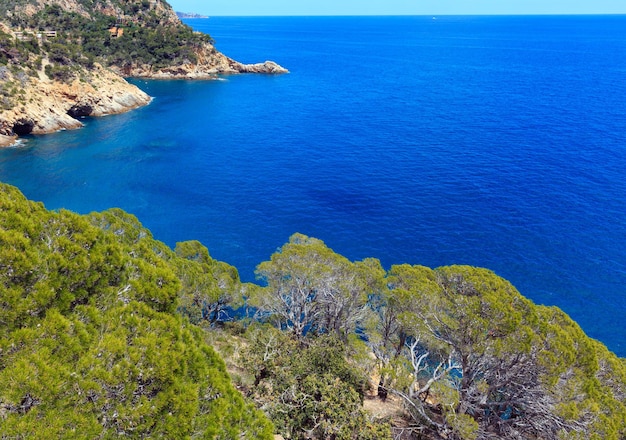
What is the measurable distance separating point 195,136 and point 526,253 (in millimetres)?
59082

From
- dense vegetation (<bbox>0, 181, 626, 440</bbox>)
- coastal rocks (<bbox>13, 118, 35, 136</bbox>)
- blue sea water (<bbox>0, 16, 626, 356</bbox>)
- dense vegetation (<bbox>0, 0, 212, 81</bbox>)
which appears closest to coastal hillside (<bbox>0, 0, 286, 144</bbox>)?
coastal rocks (<bbox>13, 118, 35, 136</bbox>)

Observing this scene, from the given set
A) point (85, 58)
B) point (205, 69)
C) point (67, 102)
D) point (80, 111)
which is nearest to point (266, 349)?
point (67, 102)

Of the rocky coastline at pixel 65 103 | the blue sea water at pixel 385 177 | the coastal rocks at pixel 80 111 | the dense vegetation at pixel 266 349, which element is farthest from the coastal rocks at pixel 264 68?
the dense vegetation at pixel 266 349

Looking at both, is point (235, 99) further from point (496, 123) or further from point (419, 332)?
point (419, 332)

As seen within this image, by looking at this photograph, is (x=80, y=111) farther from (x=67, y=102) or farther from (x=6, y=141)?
(x=6, y=141)

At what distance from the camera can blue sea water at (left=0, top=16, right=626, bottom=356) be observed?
4256 centimetres

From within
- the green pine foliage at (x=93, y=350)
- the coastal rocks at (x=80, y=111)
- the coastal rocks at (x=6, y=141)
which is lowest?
the coastal rocks at (x=6, y=141)

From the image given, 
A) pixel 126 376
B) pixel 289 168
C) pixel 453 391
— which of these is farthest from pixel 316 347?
pixel 289 168

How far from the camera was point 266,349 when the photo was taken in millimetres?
19531

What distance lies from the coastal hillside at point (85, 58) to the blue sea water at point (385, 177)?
18.4 feet

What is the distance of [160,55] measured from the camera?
126 m

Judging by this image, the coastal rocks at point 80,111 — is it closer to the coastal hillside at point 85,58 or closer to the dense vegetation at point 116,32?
the coastal hillside at point 85,58

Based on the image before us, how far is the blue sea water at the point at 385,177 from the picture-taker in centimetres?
4256

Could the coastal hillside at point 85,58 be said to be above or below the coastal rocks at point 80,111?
above
